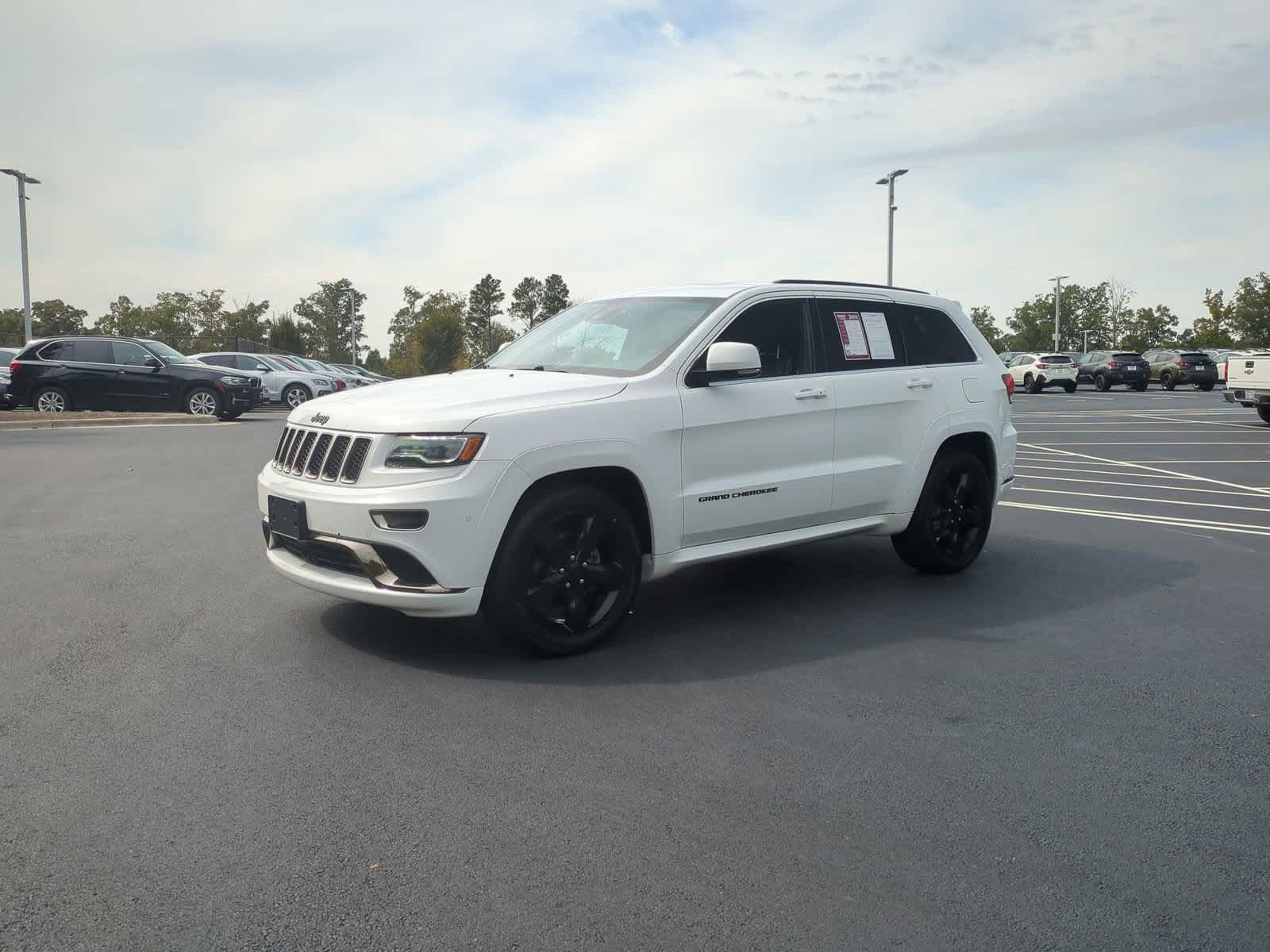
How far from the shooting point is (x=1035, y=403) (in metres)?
33.7

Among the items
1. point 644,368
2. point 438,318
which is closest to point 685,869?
point 644,368

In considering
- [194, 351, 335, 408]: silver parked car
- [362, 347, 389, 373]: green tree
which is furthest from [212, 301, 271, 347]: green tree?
[194, 351, 335, 408]: silver parked car

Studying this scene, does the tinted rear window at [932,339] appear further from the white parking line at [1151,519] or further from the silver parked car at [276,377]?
the silver parked car at [276,377]

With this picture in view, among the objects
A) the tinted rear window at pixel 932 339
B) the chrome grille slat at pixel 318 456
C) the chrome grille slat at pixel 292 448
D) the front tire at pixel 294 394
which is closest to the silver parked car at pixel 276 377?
the front tire at pixel 294 394

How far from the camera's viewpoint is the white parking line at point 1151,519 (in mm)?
8883

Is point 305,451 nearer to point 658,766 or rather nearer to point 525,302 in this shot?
point 658,766

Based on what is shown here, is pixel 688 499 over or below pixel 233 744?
over

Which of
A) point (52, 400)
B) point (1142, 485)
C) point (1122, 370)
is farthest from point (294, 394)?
point (1122, 370)

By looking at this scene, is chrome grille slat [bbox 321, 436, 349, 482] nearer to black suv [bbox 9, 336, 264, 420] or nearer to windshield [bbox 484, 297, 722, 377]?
windshield [bbox 484, 297, 722, 377]

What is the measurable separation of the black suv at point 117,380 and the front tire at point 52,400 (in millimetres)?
16

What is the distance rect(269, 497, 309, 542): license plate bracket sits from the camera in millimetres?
5000

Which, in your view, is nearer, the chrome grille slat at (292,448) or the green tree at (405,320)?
the chrome grille slat at (292,448)

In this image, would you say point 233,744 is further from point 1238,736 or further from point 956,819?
point 1238,736

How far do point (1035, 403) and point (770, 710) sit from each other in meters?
31.8
